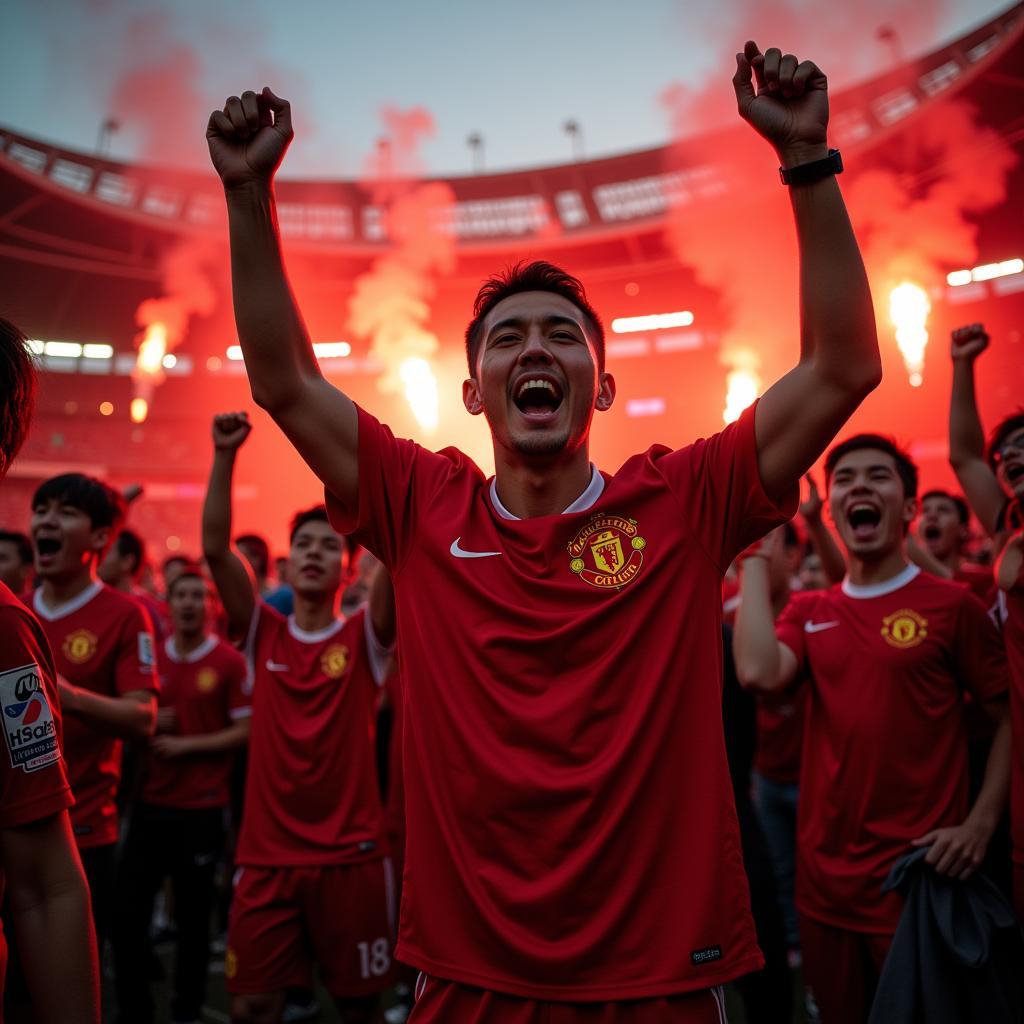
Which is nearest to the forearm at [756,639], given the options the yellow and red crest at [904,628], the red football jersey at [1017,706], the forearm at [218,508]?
the yellow and red crest at [904,628]

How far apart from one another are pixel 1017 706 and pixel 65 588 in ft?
12.0

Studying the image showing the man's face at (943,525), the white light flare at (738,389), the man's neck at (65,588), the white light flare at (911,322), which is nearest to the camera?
the man's neck at (65,588)

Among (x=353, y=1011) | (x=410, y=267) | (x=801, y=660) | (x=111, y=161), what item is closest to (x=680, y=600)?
(x=801, y=660)

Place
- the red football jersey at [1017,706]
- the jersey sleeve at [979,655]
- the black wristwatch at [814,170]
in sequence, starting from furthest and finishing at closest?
the jersey sleeve at [979,655]
the red football jersey at [1017,706]
the black wristwatch at [814,170]

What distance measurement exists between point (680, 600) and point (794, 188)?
807mm

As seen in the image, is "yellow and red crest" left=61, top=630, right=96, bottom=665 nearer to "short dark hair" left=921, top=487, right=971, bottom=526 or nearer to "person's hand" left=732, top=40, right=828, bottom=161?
"person's hand" left=732, top=40, right=828, bottom=161

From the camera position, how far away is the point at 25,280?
2525 cm

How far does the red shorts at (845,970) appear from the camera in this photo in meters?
2.44

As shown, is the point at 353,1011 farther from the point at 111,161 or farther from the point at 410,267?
the point at 111,161

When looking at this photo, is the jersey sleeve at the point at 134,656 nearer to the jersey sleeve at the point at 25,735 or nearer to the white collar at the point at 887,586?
the jersey sleeve at the point at 25,735

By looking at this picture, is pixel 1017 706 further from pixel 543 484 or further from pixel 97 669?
pixel 97 669

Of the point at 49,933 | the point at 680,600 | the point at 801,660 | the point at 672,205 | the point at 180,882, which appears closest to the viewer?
the point at 49,933

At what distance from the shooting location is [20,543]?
5.04 meters

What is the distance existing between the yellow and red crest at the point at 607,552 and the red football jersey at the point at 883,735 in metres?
1.47
